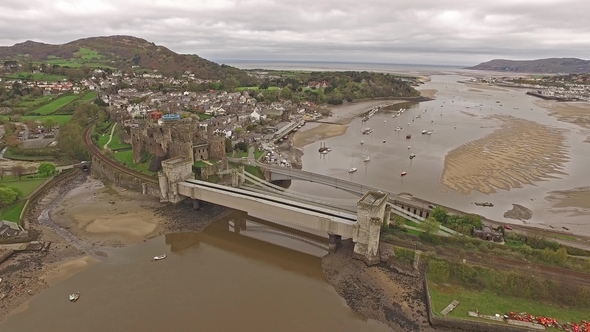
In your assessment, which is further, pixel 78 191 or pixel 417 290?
pixel 78 191

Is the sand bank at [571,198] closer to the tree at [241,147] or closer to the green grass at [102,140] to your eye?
the tree at [241,147]

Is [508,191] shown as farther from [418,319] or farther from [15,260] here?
[15,260]

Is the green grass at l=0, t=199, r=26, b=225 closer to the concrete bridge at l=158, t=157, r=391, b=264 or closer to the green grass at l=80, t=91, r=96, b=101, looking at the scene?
the concrete bridge at l=158, t=157, r=391, b=264

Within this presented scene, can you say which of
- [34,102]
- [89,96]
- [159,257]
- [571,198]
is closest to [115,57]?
[89,96]

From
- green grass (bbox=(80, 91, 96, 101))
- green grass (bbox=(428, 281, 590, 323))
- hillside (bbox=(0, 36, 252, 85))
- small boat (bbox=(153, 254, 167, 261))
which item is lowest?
small boat (bbox=(153, 254, 167, 261))

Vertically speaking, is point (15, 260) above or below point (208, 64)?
below

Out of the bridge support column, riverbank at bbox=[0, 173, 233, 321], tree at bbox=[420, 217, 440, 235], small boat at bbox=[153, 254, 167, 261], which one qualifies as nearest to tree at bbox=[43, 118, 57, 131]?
riverbank at bbox=[0, 173, 233, 321]

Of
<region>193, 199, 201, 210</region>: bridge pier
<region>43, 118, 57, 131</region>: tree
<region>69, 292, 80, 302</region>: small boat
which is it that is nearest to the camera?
<region>69, 292, 80, 302</region>: small boat

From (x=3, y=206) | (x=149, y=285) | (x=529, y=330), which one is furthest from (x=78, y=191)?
(x=529, y=330)
